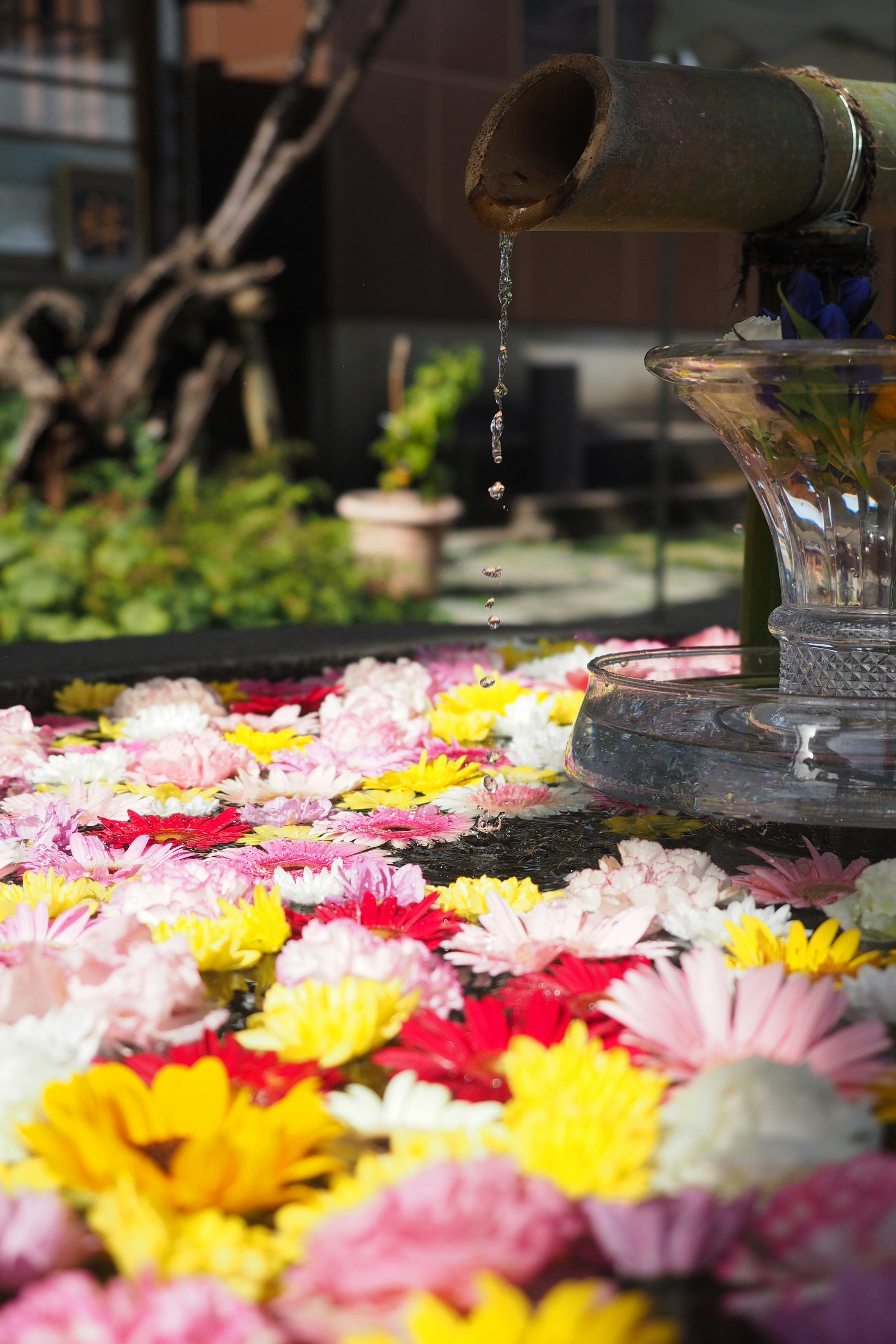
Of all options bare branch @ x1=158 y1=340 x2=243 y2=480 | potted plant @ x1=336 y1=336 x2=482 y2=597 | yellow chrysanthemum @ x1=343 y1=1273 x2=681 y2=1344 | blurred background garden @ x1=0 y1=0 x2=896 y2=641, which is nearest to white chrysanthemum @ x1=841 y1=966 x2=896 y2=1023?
yellow chrysanthemum @ x1=343 y1=1273 x2=681 y2=1344

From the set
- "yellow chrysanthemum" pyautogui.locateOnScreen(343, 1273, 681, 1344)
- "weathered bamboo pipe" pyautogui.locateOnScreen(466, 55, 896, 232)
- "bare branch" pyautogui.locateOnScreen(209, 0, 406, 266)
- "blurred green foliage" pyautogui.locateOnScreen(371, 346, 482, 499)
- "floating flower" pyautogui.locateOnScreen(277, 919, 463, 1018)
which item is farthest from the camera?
"blurred green foliage" pyautogui.locateOnScreen(371, 346, 482, 499)

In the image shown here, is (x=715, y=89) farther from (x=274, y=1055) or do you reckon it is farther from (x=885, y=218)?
(x=274, y=1055)

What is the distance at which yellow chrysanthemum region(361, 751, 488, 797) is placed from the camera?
0.98 meters

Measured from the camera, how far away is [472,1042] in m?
0.54

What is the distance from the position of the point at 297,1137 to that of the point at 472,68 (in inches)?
242

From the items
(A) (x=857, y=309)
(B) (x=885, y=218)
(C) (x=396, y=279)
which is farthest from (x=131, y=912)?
(C) (x=396, y=279)

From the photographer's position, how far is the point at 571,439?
639 centimetres

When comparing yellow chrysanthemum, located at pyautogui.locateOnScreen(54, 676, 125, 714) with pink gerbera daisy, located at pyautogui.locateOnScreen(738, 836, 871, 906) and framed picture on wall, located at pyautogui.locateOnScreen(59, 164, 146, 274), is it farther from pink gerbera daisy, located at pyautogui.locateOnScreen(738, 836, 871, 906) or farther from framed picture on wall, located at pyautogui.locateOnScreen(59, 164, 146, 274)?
framed picture on wall, located at pyautogui.locateOnScreen(59, 164, 146, 274)

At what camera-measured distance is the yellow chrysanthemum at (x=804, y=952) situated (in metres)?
0.61

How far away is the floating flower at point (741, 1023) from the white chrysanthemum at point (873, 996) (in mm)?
19

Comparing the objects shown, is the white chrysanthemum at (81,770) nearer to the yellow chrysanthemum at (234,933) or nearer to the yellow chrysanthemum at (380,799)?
the yellow chrysanthemum at (380,799)

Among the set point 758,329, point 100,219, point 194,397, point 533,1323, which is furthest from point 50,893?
point 100,219

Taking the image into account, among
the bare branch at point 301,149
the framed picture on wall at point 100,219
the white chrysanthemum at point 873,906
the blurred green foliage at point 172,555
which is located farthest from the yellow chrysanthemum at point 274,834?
the framed picture on wall at point 100,219

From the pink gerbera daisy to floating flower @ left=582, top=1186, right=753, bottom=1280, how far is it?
1.01ft
